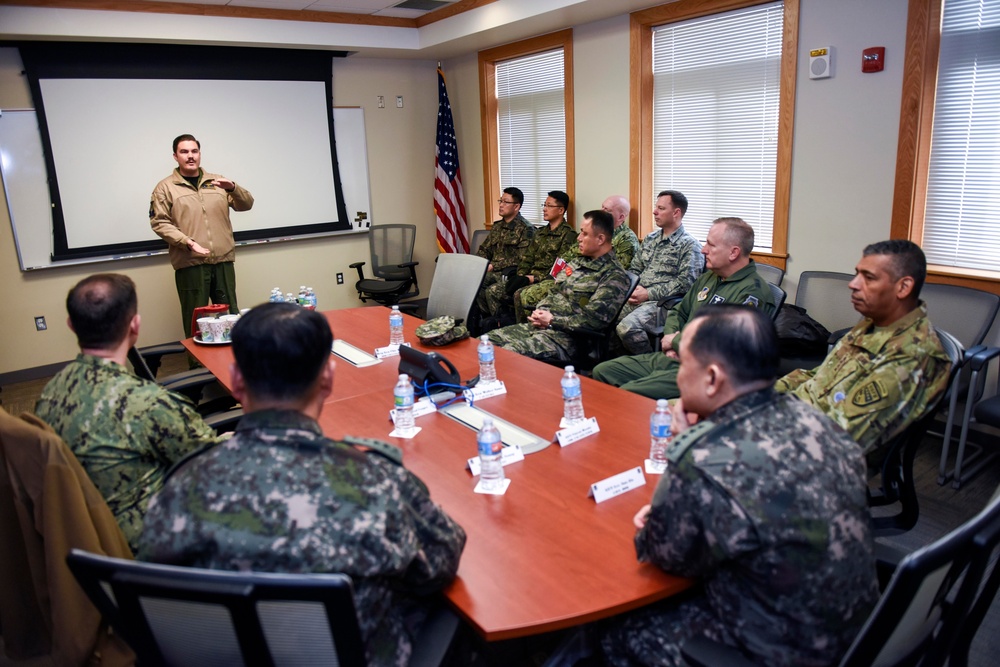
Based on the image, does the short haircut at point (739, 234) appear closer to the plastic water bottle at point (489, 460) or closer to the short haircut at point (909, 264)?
the short haircut at point (909, 264)

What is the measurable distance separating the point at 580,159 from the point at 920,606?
202 inches

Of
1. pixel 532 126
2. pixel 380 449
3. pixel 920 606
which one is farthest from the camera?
pixel 532 126

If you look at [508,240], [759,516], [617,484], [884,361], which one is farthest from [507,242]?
[759,516]

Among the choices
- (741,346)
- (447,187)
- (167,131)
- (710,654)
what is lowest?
(710,654)

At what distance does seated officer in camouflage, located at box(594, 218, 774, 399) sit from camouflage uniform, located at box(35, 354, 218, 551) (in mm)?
2004

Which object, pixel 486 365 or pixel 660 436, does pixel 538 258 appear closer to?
pixel 486 365

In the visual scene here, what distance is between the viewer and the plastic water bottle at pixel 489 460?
1862mm

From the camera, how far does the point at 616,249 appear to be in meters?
5.36

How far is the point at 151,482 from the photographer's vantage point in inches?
75.4

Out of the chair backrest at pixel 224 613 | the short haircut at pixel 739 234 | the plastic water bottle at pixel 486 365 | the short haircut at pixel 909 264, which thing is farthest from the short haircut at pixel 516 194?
the chair backrest at pixel 224 613

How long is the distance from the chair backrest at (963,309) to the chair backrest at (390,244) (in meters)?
4.48

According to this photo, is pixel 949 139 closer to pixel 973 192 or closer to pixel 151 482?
pixel 973 192

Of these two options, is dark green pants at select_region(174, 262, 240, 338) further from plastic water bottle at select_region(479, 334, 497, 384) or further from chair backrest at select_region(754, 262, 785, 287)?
chair backrest at select_region(754, 262, 785, 287)

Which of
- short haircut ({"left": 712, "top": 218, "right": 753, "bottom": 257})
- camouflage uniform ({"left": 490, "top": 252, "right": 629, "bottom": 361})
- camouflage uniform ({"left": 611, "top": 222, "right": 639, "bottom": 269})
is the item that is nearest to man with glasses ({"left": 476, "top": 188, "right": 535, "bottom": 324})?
camouflage uniform ({"left": 611, "top": 222, "right": 639, "bottom": 269})
